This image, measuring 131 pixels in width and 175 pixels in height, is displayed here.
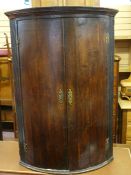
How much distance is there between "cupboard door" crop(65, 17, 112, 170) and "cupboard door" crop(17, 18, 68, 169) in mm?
63

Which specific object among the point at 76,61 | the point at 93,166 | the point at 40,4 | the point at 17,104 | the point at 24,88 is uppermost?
the point at 40,4

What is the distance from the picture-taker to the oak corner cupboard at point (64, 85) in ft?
5.69

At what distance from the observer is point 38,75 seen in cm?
183

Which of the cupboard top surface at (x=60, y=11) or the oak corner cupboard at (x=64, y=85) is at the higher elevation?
the cupboard top surface at (x=60, y=11)

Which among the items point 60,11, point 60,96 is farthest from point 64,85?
point 60,11

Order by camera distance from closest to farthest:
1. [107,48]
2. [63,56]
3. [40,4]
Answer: [63,56], [107,48], [40,4]

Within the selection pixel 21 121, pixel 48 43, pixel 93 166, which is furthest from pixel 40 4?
pixel 93 166

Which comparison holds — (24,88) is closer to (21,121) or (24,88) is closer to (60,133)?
(21,121)

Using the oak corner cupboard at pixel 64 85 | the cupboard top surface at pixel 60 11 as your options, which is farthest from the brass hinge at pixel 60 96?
the cupboard top surface at pixel 60 11

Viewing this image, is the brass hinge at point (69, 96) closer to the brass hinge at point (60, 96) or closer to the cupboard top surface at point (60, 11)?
the brass hinge at point (60, 96)

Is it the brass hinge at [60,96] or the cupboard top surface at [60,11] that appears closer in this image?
the cupboard top surface at [60,11]

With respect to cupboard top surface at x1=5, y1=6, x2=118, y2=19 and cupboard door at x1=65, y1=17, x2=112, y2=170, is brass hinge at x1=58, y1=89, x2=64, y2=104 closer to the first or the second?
cupboard door at x1=65, y1=17, x2=112, y2=170

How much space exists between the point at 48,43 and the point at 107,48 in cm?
45

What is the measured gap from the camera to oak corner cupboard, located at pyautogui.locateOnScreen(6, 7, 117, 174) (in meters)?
1.73
